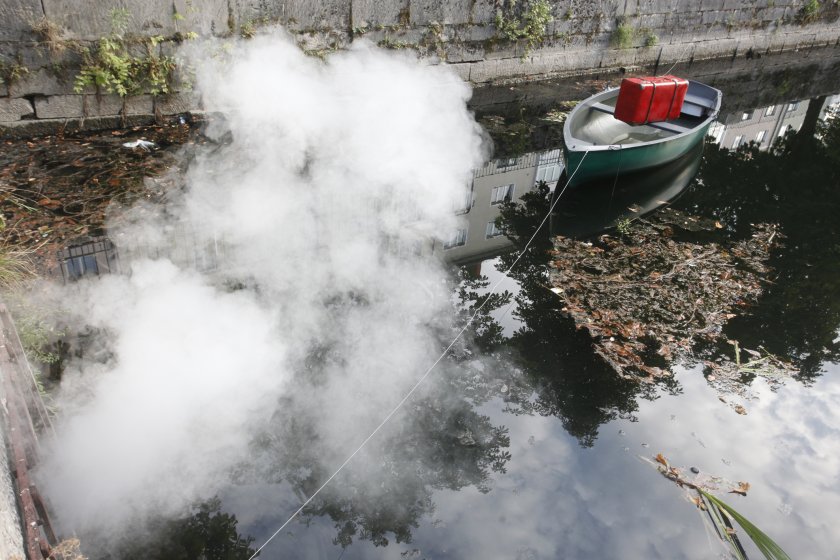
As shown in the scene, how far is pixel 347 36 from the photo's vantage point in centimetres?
1112

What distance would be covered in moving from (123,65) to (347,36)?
412 centimetres

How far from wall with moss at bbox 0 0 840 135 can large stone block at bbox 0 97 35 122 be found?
0.01 metres

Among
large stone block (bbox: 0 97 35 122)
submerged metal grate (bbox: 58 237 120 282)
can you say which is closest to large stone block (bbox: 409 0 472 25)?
large stone block (bbox: 0 97 35 122)

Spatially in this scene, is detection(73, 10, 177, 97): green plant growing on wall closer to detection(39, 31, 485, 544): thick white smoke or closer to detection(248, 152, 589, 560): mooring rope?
detection(39, 31, 485, 544): thick white smoke

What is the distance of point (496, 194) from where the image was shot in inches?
329

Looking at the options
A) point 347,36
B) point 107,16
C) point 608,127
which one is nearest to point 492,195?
point 608,127

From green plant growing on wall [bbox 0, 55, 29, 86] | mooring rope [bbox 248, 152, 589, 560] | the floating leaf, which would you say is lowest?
the floating leaf

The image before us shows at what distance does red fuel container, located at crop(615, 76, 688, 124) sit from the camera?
340 inches

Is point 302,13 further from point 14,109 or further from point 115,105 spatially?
point 14,109

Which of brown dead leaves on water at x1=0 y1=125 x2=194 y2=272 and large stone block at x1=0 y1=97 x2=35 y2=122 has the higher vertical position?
large stone block at x1=0 y1=97 x2=35 y2=122

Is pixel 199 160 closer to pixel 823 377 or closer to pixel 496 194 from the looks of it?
pixel 496 194

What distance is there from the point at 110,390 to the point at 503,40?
37.8ft

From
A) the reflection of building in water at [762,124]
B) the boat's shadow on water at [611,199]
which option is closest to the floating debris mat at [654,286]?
the boat's shadow on water at [611,199]

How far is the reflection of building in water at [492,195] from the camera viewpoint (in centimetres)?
698
